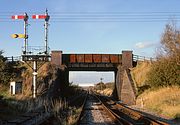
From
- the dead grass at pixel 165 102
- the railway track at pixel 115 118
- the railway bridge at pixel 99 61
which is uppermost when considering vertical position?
A: the railway bridge at pixel 99 61

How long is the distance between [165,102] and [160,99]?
2644 millimetres

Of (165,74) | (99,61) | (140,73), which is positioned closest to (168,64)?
(165,74)

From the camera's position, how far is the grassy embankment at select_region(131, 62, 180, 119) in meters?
24.6

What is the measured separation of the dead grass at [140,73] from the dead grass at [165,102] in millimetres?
5992

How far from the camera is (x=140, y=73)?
45219 mm

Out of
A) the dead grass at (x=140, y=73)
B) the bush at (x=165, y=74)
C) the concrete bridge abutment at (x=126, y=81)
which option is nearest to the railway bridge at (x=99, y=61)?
the concrete bridge abutment at (x=126, y=81)

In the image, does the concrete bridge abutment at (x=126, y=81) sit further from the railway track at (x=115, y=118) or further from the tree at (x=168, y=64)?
the railway track at (x=115, y=118)

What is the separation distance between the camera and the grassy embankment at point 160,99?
24.6 metres

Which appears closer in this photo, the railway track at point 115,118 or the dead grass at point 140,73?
the railway track at point 115,118

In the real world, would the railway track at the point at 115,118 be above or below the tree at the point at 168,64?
below

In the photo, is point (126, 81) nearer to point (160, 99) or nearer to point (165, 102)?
point (160, 99)

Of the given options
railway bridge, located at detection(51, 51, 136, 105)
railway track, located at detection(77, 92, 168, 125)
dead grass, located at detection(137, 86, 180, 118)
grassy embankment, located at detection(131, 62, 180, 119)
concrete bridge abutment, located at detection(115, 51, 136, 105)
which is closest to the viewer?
railway track, located at detection(77, 92, 168, 125)

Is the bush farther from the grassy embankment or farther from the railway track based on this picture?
the railway track

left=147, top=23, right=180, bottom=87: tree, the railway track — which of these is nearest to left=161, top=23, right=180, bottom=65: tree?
left=147, top=23, right=180, bottom=87: tree
